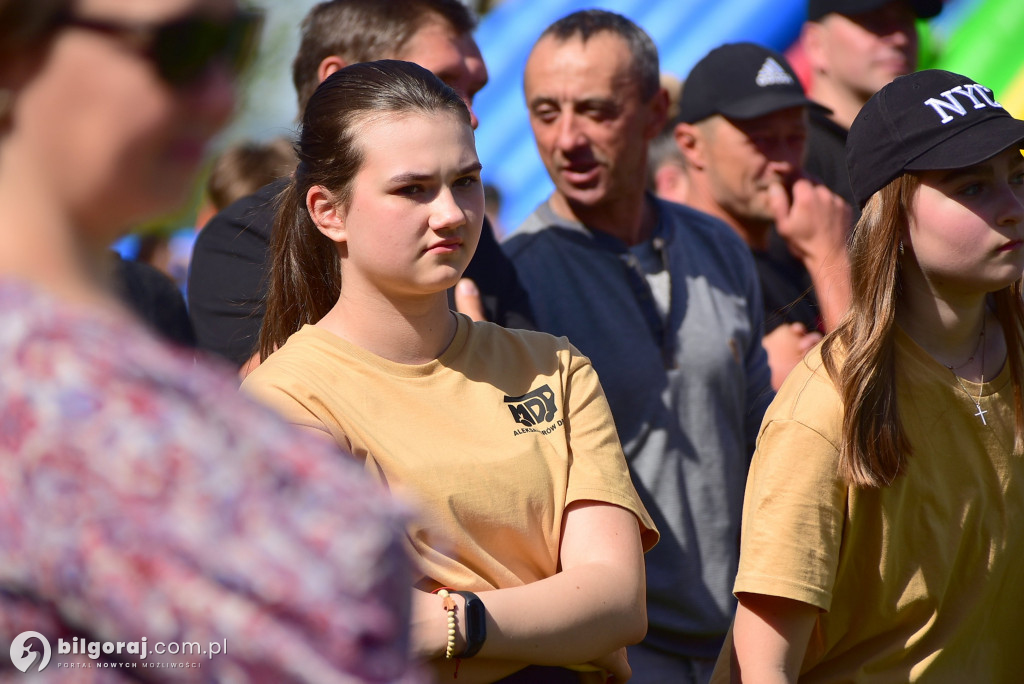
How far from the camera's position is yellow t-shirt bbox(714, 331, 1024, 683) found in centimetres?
209

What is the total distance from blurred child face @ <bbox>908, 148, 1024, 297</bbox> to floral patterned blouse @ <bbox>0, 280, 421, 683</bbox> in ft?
5.57

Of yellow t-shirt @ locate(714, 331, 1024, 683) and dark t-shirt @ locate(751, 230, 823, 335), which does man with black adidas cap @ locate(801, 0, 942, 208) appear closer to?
dark t-shirt @ locate(751, 230, 823, 335)

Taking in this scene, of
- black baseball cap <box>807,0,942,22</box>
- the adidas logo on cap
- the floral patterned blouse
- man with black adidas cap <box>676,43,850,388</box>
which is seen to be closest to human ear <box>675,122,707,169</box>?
man with black adidas cap <box>676,43,850,388</box>

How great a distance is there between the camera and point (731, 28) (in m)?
7.39

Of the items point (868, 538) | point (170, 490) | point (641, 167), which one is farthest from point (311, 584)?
point (641, 167)

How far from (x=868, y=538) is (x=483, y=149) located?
597 cm

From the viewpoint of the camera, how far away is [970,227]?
87.1 inches

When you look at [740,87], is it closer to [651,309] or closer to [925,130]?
[651,309]

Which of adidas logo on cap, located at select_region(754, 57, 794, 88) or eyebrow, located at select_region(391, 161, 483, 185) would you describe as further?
→ adidas logo on cap, located at select_region(754, 57, 794, 88)

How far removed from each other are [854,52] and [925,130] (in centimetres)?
212

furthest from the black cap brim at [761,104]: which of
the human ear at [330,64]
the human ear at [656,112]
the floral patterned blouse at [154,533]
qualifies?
the floral patterned blouse at [154,533]

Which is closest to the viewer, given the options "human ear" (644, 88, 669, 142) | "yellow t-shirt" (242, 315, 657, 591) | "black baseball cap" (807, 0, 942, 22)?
"yellow t-shirt" (242, 315, 657, 591)

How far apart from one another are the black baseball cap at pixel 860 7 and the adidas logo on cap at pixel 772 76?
51 centimetres

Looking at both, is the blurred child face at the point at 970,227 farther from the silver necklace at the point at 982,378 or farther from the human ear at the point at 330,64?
the human ear at the point at 330,64
